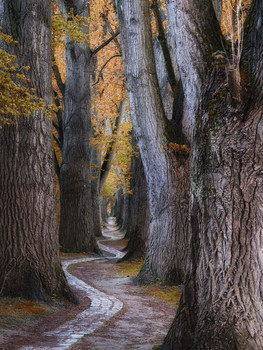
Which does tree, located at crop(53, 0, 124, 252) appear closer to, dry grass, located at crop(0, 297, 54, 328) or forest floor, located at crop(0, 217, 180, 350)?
forest floor, located at crop(0, 217, 180, 350)

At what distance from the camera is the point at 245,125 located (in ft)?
13.9

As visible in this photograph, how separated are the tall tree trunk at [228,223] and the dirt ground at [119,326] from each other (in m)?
1.10

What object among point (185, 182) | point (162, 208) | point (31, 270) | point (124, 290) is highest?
point (185, 182)

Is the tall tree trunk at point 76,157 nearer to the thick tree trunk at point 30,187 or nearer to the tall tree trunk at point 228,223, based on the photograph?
the thick tree trunk at point 30,187

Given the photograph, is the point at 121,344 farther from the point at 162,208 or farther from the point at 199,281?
the point at 162,208

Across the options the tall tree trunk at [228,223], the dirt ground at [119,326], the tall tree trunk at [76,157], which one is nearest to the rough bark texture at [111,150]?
the tall tree trunk at [76,157]

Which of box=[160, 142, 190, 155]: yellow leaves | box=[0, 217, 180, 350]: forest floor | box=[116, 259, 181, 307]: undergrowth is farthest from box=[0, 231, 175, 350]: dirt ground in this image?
box=[160, 142, 190, 155]: yellow leaves

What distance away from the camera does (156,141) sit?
381 inches

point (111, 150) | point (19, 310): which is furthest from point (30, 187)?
point (111, 150)

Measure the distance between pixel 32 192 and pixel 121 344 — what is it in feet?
10.6

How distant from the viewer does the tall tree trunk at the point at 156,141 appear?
31.8ft

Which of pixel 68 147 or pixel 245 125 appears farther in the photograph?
pixel 68 147

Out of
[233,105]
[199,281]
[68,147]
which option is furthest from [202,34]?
[68,147]

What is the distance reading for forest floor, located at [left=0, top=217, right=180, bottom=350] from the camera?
529 centimetres
